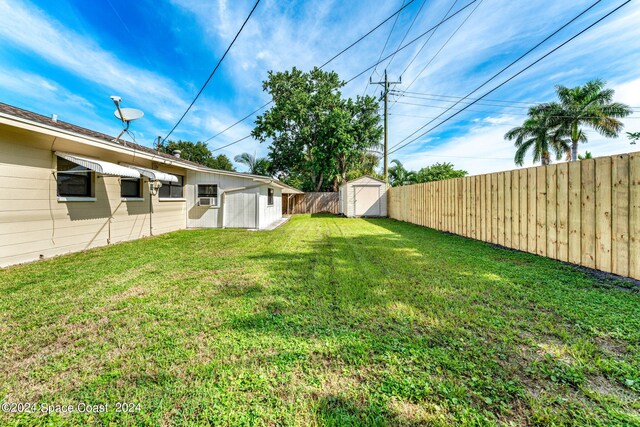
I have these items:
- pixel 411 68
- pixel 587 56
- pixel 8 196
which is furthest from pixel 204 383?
pixel 411 68

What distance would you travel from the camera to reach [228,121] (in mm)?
17109

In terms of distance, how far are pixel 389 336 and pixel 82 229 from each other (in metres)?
7.69

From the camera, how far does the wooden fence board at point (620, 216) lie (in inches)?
132

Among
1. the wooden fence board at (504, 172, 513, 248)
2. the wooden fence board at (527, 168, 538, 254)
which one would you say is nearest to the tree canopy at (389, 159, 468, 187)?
the wooden fence board at (504, 172, 513, 248)

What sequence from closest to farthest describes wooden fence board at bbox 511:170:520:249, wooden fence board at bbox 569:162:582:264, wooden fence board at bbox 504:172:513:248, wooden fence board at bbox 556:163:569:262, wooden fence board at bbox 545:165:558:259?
1. wooden fence board at bbox 569:162:582:264
2. wooden fence board at bbox 556:163:569:262
3. wooden fence board at bbox 545:165:558:259
4. wooden fence board at bbox 511:170:520:249
5. wooden fence board at bbox 504:172:513:248

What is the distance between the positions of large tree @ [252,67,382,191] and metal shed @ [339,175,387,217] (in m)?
4.42

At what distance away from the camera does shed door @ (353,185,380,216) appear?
16062 millimetres

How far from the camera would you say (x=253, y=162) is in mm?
25969

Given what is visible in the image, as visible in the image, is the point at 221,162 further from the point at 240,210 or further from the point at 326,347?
the point at 326,347

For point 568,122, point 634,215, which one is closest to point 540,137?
point 568,122

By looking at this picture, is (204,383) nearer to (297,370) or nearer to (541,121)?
(297,370)

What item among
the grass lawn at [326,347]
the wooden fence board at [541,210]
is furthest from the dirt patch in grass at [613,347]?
the wooden fence board at [541,210]

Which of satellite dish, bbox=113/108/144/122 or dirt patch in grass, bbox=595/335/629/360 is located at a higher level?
satellite dish, bbox=113/108/144/122

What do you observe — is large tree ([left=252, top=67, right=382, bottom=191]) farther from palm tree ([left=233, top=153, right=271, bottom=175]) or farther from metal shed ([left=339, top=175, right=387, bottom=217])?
metal shed ([left=339, top=175, right=387, bottom=217])
